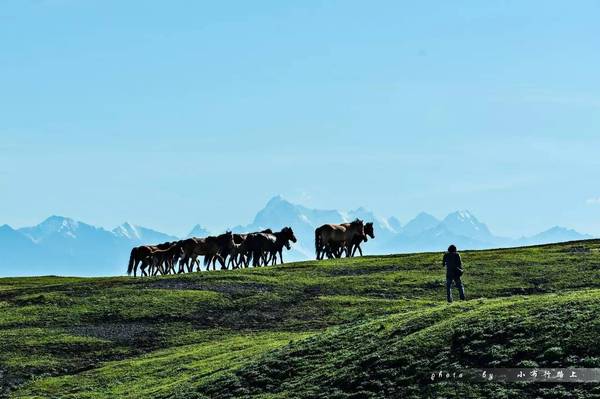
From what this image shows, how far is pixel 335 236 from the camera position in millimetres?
95125

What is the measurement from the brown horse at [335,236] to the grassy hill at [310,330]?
412 inches

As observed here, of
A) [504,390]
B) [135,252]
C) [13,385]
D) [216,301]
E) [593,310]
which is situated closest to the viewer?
[504,390]

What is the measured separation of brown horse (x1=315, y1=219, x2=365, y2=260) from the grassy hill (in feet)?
34.3

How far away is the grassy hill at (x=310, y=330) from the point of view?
34.3 meters

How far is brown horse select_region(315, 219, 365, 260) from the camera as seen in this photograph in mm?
94875

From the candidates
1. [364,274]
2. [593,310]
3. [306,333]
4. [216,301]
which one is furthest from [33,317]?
[593,310]

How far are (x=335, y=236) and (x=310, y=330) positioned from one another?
4256 centimetres

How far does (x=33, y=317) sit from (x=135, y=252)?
30.8m

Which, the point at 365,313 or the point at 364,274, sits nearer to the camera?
the point at 365,313

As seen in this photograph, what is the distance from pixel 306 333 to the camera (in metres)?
51.3

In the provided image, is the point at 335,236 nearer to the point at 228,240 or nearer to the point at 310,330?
the point at 228,240

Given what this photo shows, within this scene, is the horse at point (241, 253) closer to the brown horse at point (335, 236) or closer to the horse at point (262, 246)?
the horse at point (262, 246)

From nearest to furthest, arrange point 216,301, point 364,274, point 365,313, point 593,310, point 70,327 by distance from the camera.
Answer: point 593,310
point 365,313
point 70,327
point 216,301
point 364,274

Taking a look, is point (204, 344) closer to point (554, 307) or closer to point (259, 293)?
point (259, 293)
